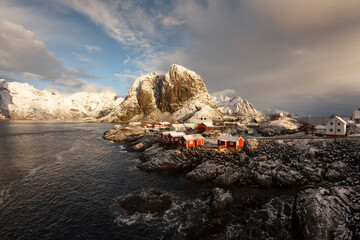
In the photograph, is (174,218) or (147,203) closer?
(174,218)

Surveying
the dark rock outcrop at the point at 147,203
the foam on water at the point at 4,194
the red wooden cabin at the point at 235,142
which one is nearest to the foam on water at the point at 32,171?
the foam on water at the point at 4,194

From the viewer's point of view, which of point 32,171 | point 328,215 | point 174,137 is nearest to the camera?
point 328,215

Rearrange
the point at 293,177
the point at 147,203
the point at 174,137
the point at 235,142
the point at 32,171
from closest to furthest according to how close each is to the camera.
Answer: the point at 147,203
the point at 293,177
the point at 32,171
the point at 235,142
the point at 174,137

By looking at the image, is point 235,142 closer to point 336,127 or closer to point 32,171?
point 336,127

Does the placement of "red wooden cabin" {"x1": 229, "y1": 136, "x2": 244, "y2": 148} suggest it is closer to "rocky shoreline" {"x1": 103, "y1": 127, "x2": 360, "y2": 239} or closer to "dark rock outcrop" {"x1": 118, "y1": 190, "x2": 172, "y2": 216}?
"rocky shoreline" {"x1": 103, "y1": 127, "x2": 360, "y2": 239}

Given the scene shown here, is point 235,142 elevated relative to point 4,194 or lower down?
elevated

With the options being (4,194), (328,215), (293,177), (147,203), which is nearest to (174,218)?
(147,203)

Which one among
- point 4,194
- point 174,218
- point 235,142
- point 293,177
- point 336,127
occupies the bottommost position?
point 4,194

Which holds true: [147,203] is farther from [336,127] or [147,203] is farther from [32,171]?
[336,127]
